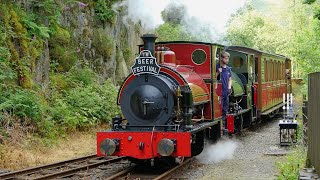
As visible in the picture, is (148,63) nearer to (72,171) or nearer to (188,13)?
(72,171)

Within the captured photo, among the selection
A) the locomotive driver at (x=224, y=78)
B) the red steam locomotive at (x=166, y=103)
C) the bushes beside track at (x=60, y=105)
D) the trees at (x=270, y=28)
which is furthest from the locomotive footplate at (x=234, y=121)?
the trees at (x=270, y=28)

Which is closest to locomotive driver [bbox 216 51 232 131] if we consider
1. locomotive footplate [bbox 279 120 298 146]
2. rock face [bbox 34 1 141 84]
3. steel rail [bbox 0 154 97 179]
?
locomotive footplate [bbox 279 120 298 146]

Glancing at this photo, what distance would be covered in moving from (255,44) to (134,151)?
141 feet

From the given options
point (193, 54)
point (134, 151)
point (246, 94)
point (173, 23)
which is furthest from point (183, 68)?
point (173, 23)

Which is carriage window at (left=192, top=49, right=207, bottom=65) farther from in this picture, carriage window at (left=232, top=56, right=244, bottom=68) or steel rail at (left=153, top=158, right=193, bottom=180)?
carriage window at (left=232, top=56, right=244, bottom=68)

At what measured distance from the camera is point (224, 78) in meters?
11.9

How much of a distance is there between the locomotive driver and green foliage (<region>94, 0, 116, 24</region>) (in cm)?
860

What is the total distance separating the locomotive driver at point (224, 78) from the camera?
38.7ft

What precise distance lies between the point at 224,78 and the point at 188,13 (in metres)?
28.8

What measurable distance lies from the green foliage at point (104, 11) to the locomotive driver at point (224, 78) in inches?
339

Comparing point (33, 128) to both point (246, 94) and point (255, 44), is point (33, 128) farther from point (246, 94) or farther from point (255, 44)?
point (255, 44)

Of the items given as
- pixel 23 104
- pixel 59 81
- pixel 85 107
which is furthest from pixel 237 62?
pixel 23 104

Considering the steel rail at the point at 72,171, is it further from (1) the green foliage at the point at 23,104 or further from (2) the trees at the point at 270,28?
(2) the trees at the point at 270,28

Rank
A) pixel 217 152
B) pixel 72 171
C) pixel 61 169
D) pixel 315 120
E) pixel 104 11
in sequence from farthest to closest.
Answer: pixel 104 11
pixel 217 152
pixel 61 169
pixel 72 171
pixel 315 120
